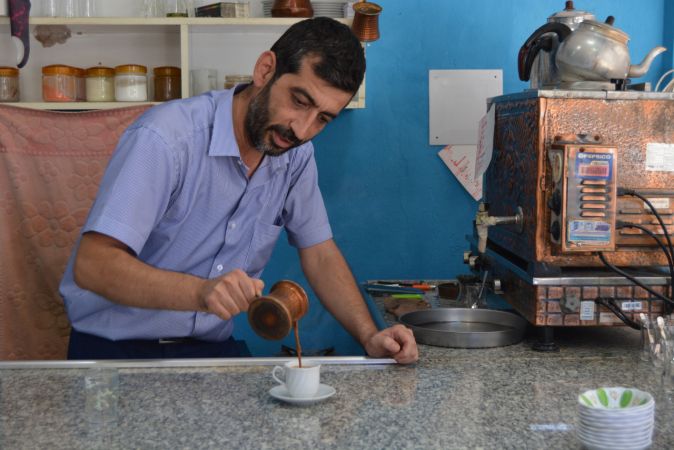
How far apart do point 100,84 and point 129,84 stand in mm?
117

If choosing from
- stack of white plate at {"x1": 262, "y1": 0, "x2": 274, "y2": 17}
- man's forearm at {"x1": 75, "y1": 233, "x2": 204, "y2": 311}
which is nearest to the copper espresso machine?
man's forearm at {"x1": 75, "y1": 233, "x2": 204, "y2": 311}

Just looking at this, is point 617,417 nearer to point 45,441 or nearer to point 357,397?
point 357,397

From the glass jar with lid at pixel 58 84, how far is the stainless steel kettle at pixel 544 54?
5.45 feet

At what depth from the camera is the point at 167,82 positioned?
2.99 meters

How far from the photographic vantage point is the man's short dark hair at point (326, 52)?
1761mm

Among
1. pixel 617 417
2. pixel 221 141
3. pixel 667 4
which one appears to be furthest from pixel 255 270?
pixel 667 4

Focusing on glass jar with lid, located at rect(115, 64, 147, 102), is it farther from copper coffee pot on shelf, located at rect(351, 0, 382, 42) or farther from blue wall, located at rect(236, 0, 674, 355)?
copper coffee pot on shelf, located at rect(351, 0, 382, 42)

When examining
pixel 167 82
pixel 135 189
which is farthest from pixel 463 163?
pixel 135 189

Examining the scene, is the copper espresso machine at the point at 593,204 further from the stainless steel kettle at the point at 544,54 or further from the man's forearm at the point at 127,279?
the man's forearm at the point at 127,279

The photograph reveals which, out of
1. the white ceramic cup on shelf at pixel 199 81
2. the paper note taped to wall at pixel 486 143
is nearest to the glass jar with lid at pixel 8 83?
the white ceramic cup on shelf at pixel 199 81

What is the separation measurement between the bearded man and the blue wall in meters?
1.04

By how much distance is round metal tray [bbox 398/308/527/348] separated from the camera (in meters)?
1.86

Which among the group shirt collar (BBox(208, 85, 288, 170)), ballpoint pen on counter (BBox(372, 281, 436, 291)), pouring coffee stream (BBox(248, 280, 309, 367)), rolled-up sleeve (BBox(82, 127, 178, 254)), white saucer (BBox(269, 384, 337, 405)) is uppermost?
shirt collar (BBox(208, 85, 288, 170))

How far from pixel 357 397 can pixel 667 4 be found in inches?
92.8
